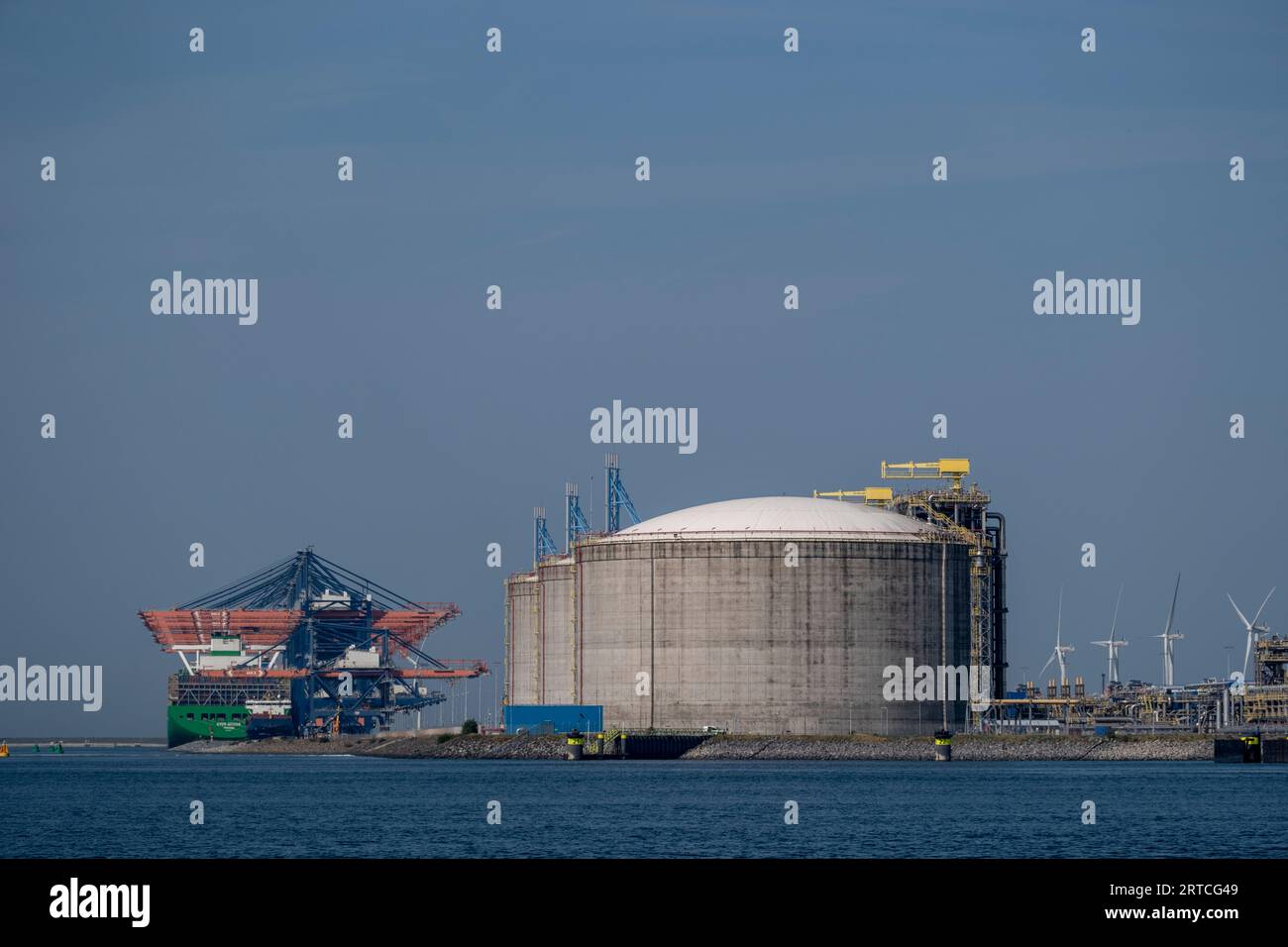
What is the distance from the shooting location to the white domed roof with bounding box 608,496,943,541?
126 meters

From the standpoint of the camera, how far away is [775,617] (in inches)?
4906

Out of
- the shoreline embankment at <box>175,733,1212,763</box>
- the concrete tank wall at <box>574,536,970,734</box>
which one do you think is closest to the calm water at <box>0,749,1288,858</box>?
the shoreline embankment at <box>175,733,1212,763</box>

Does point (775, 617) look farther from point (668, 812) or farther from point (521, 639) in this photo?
point (668, 812)

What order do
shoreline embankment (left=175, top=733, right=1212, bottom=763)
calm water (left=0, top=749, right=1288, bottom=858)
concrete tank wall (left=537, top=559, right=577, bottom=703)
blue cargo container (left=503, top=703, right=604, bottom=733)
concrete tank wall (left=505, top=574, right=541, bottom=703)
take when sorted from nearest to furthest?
calm water (left=0, top=749, right=1288, bottom=858) < shoreline embankment (left=175, top=733, right=1212, bottom=763) < blue cargo container (left=503, top=703, right=604, bottom=733) < concrete tank wall (left=537, top=559, right=577, bottom=703) < concrete tank wall (left=505, top=574, right=541, bottom=703)

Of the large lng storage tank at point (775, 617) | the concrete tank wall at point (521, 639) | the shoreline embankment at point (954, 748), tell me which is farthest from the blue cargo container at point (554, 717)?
the concrete tank wall at point (521, 639)

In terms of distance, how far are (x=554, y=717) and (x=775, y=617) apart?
2228cm

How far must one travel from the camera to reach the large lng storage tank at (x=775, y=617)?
124688mm

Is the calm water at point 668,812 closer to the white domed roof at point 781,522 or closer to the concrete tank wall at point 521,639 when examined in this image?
the white domed roof at point 781,522

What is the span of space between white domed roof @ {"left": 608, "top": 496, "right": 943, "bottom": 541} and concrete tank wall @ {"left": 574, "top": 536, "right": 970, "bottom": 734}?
1.00m

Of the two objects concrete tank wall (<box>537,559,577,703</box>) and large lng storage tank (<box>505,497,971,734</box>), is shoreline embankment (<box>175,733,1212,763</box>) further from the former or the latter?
concrete tank wall (<box>537,559,577,703</box>)

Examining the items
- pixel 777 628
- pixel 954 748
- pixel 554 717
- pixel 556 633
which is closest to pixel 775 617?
pixel 777 628

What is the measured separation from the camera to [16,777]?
397 ft
